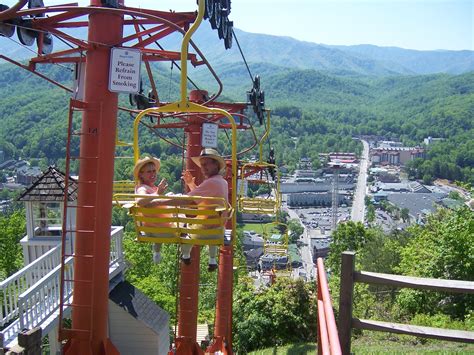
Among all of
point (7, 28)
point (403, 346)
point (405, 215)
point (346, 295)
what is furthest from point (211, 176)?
point (405, 215)

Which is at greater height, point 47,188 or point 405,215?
point 47,188

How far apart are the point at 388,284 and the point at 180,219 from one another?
1898mm

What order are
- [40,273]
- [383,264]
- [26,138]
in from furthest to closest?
[26,138], [383,264], [40,273]

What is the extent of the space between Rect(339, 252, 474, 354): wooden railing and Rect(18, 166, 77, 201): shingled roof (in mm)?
7994

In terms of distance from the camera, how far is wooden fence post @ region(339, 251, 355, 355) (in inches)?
156

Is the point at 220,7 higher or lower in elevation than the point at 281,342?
higher

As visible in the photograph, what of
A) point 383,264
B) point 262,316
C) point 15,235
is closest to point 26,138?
point 15,235

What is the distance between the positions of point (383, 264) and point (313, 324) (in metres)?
14.0

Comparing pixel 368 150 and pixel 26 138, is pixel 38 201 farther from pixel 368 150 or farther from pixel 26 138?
pixel 368 150

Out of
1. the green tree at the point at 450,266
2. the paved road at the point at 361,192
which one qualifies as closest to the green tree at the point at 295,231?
the paved road at the point at 361,192

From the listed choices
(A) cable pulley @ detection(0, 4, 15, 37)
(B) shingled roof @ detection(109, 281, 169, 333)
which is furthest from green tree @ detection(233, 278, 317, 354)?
(A) cable pulley @ detection(0, 4, 15, 37)

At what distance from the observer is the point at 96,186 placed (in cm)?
546

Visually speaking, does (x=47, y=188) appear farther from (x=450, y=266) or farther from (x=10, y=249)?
(x=10, y=249)

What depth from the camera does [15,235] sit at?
2678cm
